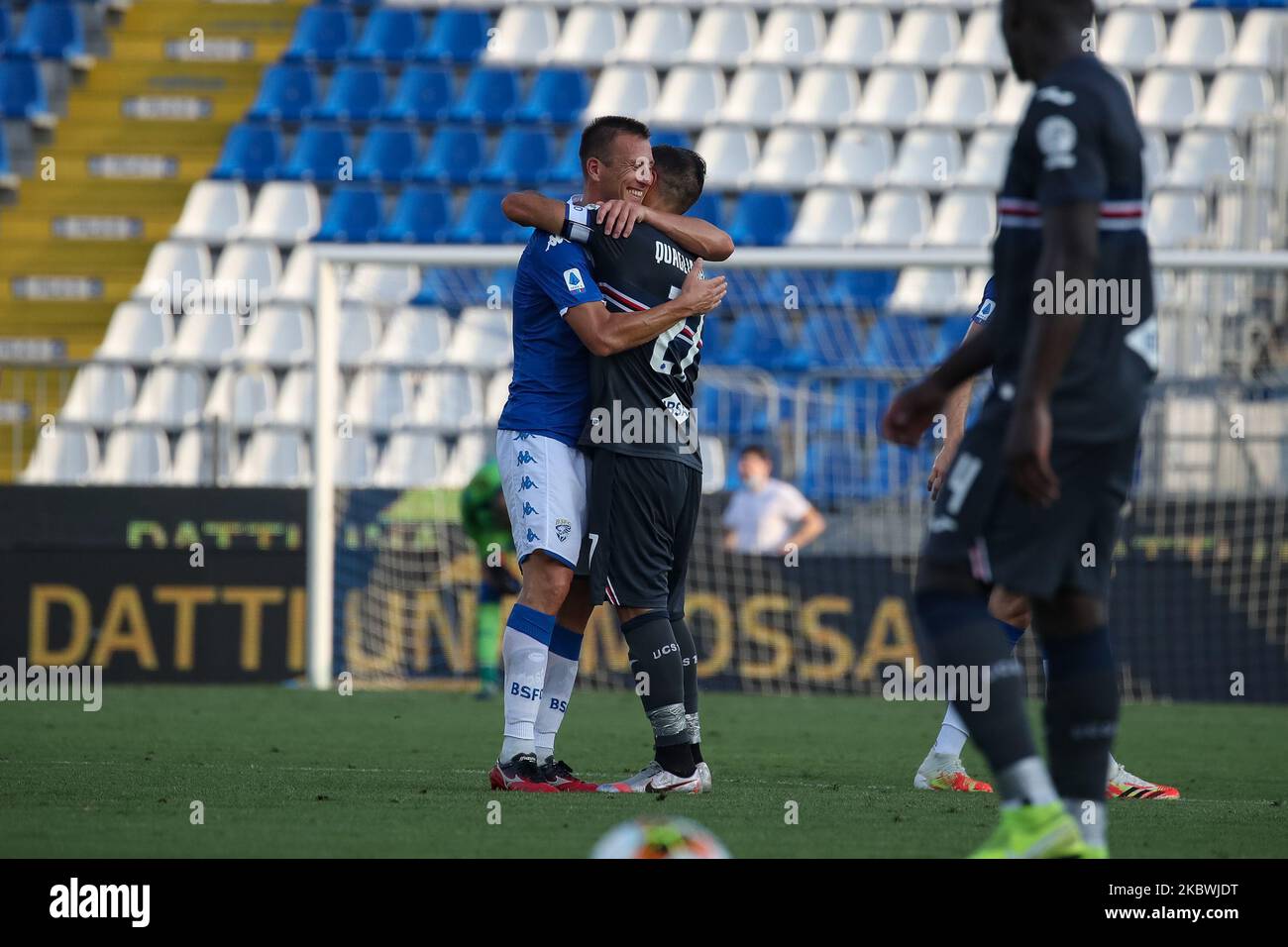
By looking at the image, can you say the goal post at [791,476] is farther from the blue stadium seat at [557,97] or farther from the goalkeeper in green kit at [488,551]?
the blue stadium seat at [557,97]

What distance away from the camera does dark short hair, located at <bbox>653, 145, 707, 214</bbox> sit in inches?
239

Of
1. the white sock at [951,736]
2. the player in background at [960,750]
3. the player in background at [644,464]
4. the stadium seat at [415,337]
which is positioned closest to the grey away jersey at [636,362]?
the player in background at [644,464]

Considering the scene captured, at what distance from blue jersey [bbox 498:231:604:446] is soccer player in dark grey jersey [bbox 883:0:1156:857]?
7.01 ft

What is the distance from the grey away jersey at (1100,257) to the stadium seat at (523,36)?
15.4 metres

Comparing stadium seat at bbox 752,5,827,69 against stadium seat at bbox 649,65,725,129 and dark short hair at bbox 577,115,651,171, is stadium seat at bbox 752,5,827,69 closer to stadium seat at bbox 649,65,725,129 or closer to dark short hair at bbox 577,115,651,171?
stadium seat at bbox 649,65,725,129

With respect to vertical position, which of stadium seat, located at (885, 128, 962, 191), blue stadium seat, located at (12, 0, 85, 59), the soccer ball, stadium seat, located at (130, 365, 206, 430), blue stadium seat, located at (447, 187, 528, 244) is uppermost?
blue stadium seat, located at (12, 0, 85, 59)

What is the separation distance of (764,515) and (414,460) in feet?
11.2

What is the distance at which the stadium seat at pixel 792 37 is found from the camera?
60.2ft

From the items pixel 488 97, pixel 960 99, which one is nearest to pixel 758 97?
pixel 960 99

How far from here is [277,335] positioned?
16.5m

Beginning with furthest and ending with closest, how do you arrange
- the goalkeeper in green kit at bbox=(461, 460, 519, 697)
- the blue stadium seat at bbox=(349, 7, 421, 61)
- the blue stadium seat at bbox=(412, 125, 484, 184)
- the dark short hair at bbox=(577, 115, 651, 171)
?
the blue stadium seat at bbox=(349, 7, 421, 61) → the blue stadium seat at bbox=(412, 125, 484, 184) → the goalkeeper in green kit at bbox=(461, 460, 519, 697) → the dark short hair at bbox=(577, 115, 651, 171)

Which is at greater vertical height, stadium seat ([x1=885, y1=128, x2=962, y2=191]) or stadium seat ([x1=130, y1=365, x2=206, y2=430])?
stadium seat ([x1=885, y1=128, x2=962, y2=191])

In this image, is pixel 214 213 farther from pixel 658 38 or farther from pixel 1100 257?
pixel 1100 257

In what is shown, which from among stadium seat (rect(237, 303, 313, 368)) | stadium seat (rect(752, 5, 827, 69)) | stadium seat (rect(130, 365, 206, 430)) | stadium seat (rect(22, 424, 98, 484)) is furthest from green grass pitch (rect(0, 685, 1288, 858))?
stadium seat (rect(752, 5, 827, 69))
